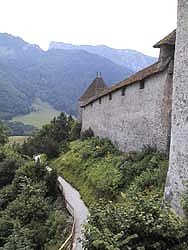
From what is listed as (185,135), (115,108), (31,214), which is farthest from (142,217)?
(115,108)

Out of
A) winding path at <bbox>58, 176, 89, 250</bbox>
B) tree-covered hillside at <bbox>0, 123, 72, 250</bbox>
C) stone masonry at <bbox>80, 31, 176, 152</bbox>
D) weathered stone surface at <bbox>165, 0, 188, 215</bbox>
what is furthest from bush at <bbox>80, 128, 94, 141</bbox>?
weathered stone surface at <bbox>165, 0, 188, 215</bbox>

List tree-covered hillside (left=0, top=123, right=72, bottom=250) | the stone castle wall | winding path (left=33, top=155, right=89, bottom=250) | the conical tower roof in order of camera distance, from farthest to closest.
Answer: the conical tower roof → the stone castle wall → tree-covered hillside (left=0, top=123, right=72, bottom=250) → winding path (left=33, top=155, right=89, bottom=250)

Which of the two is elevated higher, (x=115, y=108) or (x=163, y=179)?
(x=115, y=108)

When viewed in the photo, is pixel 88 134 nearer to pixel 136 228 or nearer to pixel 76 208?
pixel 76 208

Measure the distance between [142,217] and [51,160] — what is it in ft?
94.9

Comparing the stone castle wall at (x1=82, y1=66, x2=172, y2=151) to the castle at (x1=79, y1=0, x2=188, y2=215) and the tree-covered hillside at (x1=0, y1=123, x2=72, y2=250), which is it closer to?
the castle at (x1=79, y1=0, x2=188, y2=215)

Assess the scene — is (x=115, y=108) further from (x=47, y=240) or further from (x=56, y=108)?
(x=56, y=108)

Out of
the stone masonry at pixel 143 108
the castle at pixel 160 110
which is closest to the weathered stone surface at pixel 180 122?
the castle at pixel 160 110

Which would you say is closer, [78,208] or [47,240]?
[47,240]

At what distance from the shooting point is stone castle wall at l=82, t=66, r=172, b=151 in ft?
60.0

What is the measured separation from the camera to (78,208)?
19.6m

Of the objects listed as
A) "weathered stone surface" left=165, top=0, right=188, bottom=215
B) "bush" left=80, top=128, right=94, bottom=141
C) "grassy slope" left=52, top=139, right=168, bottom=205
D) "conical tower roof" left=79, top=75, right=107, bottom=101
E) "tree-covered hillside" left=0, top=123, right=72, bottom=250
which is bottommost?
"tree-covered hillside" left=0, top=123, right=72, bottom=250

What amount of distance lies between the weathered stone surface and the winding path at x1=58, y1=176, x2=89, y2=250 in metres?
3.60

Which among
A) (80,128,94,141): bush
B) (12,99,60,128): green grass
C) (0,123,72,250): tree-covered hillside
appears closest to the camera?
(0,123,72,250): tree-covered hillside
